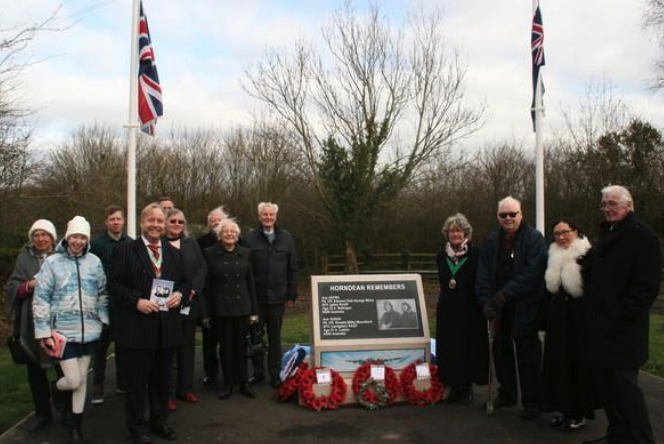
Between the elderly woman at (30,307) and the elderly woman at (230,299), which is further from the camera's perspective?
the elderly woman at (230,299)

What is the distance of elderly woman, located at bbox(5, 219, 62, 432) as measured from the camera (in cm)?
506

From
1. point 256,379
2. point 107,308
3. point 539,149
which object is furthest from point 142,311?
point 539,149

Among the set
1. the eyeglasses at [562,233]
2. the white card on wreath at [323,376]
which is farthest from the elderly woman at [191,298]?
the eyeglasses at [562,233]

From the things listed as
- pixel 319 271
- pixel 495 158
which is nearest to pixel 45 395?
pixel 319 271

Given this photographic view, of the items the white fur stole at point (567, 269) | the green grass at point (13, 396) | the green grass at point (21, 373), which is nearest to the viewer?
the white fur stole at point (567, 269)

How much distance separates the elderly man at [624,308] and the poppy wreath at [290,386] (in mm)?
2837

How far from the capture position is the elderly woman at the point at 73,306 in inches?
185

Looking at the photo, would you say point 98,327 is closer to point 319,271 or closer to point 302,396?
point 302,396

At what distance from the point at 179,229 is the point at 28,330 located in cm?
168

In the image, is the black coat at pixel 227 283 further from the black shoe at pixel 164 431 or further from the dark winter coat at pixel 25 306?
the dark winter coat at pixel 25 306

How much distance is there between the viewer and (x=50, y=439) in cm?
508

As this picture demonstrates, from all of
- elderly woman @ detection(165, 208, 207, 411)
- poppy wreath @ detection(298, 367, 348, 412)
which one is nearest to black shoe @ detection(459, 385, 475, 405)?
poppy wreath @ detection(298, 367, 348, 412)

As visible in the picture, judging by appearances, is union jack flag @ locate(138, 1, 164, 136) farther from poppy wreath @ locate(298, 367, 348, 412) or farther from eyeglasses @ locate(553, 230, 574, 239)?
eyeglasses @ locate(553, 230, 574, 239)

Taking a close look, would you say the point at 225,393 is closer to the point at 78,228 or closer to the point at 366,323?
the point at 366,323
